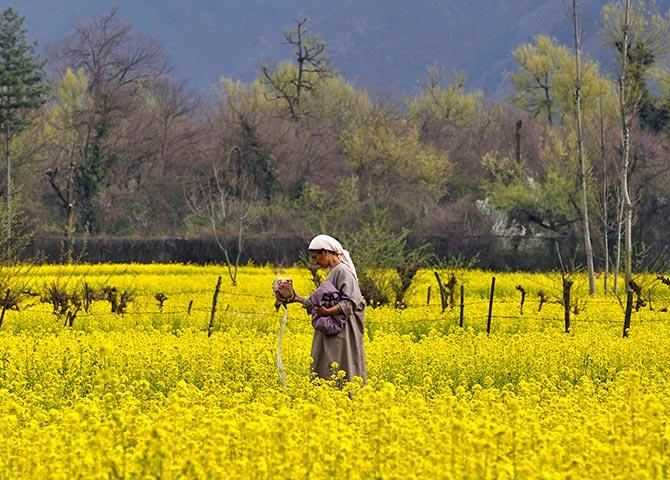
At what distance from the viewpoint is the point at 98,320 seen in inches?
852

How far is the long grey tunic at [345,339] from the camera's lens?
11359 millimetres

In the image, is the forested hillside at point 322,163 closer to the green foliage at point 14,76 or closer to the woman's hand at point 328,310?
the green foliage at point 14,76

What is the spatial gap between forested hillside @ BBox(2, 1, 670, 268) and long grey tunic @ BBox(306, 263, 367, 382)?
32323 millimetres

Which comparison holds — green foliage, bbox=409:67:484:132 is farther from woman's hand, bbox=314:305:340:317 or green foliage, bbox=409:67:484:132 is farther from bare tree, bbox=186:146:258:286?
woman's hand, bbox=314:305:340:317

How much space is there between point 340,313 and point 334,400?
194cm

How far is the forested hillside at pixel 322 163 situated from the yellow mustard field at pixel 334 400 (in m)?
24.6

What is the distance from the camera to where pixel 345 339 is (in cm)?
1156

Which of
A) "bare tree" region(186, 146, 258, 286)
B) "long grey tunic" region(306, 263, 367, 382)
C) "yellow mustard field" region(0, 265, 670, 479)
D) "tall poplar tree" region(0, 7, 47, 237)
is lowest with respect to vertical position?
"yellow mustard field" region(0, 265, 670, 479)

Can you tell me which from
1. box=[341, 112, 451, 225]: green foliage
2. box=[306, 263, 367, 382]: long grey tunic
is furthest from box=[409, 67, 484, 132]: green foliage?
box=[306, 263, 367, 382]: long grey tunic

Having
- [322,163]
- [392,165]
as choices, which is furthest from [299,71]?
[392,165]

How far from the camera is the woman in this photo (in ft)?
37.1

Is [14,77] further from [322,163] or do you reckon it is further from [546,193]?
[546,193]

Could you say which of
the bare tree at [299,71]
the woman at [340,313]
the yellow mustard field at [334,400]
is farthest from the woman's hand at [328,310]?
the bare tree at [299,71]

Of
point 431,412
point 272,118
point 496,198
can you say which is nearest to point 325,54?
point 272,118
